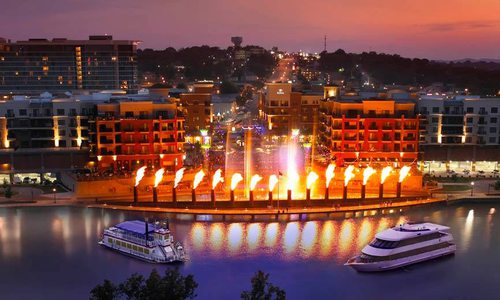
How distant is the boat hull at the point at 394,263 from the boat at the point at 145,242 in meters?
6.26

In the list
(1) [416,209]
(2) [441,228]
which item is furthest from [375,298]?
(1) [416,209]

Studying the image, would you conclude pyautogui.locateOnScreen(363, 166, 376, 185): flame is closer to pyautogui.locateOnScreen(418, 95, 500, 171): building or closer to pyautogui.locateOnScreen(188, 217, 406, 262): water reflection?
pyautogui.locateOnScreen(188, 217, 406, 262): water reflection

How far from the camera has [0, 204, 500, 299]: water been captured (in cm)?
1855

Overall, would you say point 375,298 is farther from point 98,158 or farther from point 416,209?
point 98,158

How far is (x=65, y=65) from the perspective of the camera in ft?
239

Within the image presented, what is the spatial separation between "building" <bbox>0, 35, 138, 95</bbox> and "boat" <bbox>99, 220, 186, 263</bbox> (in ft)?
171

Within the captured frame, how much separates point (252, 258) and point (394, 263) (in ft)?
16.9

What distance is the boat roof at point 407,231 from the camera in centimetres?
2097

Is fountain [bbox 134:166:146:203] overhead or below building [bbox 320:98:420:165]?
below

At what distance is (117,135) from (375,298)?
18246mm

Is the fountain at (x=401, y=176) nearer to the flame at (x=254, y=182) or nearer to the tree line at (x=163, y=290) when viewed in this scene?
the flame at (x=254, y=182)

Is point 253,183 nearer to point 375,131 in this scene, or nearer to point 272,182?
point 272,182

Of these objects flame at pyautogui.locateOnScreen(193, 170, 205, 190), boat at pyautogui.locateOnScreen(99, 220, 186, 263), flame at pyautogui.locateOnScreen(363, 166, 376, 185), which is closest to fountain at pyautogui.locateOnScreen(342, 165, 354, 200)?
flame at pyautogui.locateOnScreen(363, 166, 376, 185)

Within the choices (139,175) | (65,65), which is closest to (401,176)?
(139,175)
